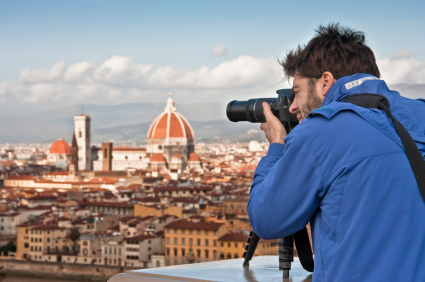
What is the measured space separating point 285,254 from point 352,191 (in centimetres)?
19

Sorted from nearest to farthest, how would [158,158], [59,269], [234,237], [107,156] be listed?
1. [234,237]
2. [59,269]
3. [158,158]
4. [107,156]

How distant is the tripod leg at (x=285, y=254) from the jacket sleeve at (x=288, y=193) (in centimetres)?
12

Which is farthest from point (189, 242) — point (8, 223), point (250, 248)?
point (250, 248)

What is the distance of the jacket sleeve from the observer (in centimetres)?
40

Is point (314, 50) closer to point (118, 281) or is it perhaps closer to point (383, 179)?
point (383, 179)

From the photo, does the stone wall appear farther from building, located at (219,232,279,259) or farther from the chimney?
the chimney

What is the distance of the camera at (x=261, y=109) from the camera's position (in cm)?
55

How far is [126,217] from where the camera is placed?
1488 cm

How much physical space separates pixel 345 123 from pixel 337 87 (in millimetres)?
51

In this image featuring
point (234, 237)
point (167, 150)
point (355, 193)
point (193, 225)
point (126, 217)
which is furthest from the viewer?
point (167, 150)

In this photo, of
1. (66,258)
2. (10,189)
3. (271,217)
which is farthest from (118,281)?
(10,189)

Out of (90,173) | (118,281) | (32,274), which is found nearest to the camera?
(118,281)

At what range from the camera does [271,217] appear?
1.39 feet

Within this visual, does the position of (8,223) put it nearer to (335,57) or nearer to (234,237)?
(234,237)
